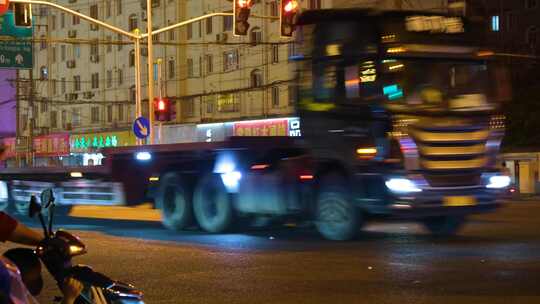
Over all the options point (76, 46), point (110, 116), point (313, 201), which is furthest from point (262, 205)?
point (76, 46)

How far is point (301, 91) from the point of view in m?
14.1

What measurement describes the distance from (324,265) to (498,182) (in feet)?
12.6

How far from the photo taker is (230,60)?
4925 cm

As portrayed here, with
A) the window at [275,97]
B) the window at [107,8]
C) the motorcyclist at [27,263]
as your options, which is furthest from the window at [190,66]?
the motorcyclist at [27,263]

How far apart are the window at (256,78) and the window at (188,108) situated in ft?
20.6

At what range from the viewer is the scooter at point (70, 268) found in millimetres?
4902

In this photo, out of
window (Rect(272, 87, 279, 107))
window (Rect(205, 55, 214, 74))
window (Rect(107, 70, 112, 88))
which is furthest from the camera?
window (Rect(107, 70, 112, 88))

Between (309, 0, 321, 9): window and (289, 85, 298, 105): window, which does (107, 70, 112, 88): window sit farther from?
(289, 85, 298, 105): window

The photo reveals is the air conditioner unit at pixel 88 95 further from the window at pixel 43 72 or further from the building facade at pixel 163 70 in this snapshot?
the window at pixel 43 72

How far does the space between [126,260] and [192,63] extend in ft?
135

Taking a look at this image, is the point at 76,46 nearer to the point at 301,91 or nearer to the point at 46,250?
the point at 301,91

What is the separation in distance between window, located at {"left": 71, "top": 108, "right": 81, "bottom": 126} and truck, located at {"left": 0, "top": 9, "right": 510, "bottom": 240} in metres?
49.2

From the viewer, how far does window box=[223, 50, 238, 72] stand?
4875 centimetres

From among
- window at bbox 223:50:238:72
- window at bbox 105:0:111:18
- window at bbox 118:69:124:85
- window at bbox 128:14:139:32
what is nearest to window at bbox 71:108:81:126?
window at bbox 118:69:124:85
